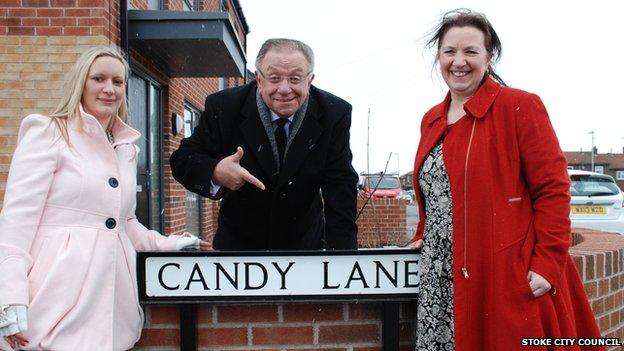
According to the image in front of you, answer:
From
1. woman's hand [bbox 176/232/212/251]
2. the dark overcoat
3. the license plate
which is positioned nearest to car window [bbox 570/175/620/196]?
the license plate

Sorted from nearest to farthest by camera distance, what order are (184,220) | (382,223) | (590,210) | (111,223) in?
(111,223) < (184,220) < (382,223) < (590,210)

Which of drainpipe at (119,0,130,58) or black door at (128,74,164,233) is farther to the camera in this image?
black door at (128,74,164,233)

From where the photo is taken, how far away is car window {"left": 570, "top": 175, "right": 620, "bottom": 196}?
9703 millimetres

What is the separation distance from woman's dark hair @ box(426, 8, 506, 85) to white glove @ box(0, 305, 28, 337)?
5.49 feet

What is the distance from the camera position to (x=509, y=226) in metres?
1.80

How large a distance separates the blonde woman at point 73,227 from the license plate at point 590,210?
922 cm

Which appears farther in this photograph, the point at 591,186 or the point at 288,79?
the point at 591,186

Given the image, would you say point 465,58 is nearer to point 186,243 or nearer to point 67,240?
point 186,243

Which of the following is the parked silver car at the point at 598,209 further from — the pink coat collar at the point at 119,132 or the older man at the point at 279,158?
the pink coat collar at the point at 119,132

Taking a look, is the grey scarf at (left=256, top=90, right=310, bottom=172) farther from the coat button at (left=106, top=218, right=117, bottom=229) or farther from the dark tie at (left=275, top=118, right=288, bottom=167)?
the coat button at (left=106, top=218, right=117, bottom=229)

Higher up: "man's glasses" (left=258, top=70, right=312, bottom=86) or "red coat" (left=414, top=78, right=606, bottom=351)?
"man's glasses" (left=258, top=70, right=312, bottom=86)

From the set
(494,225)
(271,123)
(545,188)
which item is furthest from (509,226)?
(271,123)

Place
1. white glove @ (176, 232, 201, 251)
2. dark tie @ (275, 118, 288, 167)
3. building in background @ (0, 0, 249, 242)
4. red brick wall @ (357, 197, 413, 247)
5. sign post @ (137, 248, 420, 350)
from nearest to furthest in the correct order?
sign post @ (137, 248, 420, 350), white glove @ (176, 232, 201, 251), dark tie @ (275, 118, 288, 167), building in background @ (0, 0, 249, 242), red brick wall @ (357, 197, 413, 247)

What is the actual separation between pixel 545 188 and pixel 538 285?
12.1 inches
